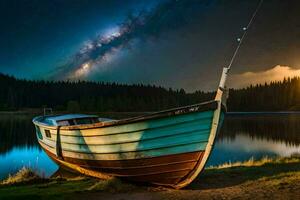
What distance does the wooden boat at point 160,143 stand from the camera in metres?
8.56

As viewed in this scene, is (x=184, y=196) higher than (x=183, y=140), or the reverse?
(x=183, y=140)

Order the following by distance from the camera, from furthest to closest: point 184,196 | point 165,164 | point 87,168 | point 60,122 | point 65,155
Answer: point 60,122, point 65,155, point 87,168, point 165,164, point 184,196

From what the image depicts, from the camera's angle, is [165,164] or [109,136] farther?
[109,136]

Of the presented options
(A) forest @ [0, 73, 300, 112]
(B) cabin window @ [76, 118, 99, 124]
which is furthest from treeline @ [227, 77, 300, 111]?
(B) cabin window @ [76, 118, 99, 124]

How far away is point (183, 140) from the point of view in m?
8.78

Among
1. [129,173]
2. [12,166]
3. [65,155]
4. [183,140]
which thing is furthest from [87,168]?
[12,166]

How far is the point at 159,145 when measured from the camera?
899 cm

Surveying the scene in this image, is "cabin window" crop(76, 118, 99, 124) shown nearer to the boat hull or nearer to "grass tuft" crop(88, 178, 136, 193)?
the boat hull

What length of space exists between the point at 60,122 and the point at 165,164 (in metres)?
7.64

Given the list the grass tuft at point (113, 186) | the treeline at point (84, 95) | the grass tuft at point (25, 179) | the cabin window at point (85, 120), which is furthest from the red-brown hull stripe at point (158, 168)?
the treeline at point (84, 95)

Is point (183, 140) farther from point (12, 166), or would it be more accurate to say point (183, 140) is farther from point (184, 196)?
point (12, 166)

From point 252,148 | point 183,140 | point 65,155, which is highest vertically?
point 183,140

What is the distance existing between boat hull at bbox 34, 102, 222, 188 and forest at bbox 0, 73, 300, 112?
118736mm

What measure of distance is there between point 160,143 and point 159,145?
6cm
